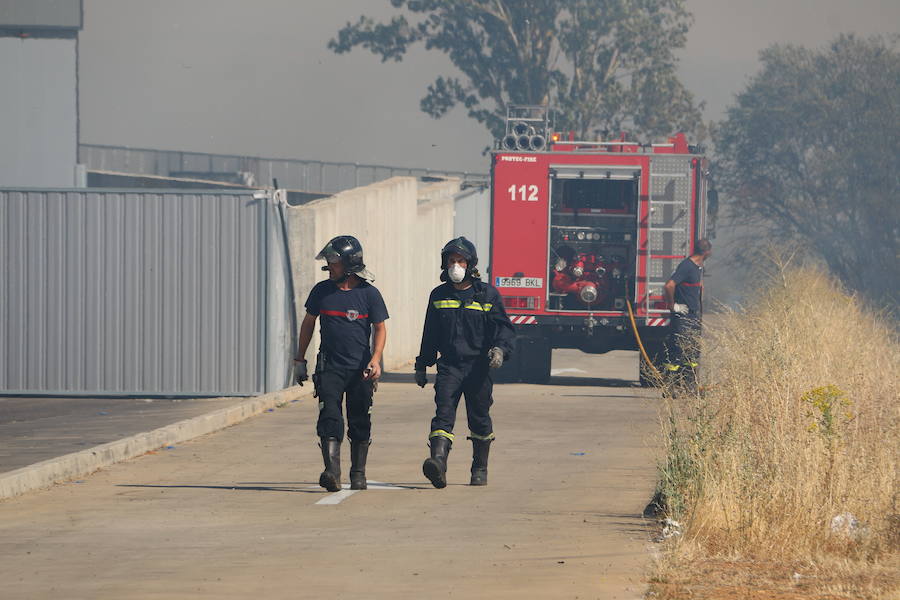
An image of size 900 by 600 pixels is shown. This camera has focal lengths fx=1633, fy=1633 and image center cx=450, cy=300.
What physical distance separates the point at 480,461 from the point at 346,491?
3.33ft

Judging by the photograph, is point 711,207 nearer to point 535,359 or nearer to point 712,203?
point 712,203

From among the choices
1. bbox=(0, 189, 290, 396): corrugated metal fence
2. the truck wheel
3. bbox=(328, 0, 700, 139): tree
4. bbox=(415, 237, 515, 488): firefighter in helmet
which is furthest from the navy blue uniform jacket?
bbox=(328, 0, 700, 139): tree

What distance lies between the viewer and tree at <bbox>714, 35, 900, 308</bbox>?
196ft

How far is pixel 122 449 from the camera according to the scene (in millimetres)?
13727

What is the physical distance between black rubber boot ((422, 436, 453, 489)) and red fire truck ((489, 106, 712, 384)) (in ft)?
35.5

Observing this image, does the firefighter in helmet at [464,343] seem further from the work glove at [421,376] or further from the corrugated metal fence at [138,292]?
the corrugated metal fence at [138,292]

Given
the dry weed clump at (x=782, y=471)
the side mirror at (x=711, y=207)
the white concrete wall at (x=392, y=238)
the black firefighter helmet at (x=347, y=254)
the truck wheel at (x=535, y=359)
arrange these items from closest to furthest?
the dry weed clump at (x=782, y=471) → the black firefighter helmet at (x=347, y=254) → the white concrete wall at (x=392, y=238) → the truck wheel at (x=535, y=359) → the side mirror at (x=711, y=207)

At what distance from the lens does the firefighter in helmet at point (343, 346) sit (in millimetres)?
11391

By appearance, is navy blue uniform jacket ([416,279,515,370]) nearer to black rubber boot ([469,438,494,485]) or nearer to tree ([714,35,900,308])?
black rubber boot ([469,438,494,485])

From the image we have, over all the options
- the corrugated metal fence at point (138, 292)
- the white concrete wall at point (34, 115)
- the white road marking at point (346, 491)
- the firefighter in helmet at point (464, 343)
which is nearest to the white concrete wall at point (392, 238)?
the corrugated metal fence at point (138, 292)

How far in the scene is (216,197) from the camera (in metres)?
19.5

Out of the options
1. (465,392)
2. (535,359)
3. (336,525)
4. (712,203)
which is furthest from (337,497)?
(712,203)

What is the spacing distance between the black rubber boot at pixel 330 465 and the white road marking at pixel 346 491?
0.08 metres

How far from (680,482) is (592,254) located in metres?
13.2
